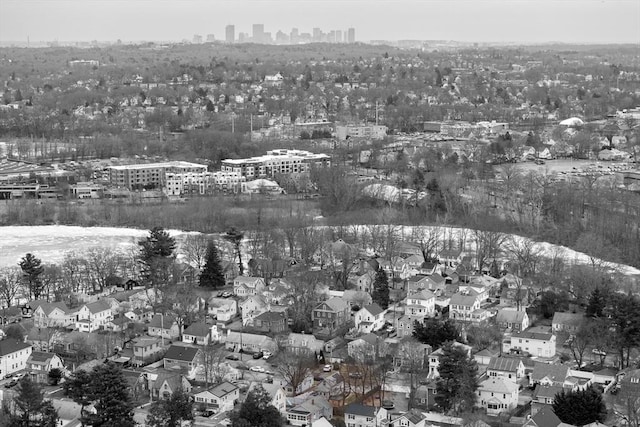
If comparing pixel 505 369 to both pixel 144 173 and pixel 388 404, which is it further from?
pixel 144 173

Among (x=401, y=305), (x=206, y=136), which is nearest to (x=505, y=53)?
(x=206, y=136)

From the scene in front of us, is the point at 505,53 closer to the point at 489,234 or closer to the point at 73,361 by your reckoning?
the point at 489,234

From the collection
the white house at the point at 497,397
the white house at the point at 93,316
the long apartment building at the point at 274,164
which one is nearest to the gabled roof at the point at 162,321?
the white house at the point at 93,316

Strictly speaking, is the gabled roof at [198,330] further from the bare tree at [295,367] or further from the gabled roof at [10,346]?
the gabled roof at [10,346]

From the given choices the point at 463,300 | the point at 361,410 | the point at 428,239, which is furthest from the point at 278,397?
the point at 428,239

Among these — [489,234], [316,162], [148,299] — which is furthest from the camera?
[316,162]
